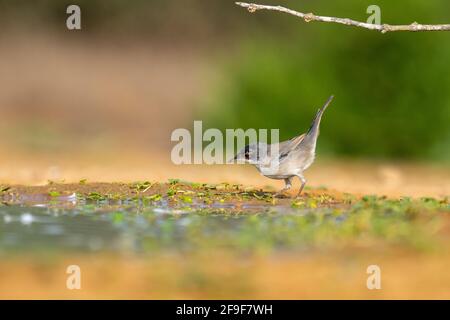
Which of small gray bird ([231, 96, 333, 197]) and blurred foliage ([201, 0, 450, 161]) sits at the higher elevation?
blurred foliage ([201, 0, 450, 161])

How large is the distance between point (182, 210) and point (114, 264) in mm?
2638

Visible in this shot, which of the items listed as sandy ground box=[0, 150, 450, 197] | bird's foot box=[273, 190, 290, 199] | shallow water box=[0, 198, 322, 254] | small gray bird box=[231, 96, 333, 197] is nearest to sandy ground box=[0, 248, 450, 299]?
shallow water box=[0, 198, 322, 254]

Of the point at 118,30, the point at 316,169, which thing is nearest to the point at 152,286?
the point at 316,169

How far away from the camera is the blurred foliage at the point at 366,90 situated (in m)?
15.1

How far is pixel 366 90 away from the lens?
15.4m

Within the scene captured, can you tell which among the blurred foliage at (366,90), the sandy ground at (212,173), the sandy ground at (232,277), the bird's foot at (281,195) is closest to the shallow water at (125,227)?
the sandy ground at (232,277)

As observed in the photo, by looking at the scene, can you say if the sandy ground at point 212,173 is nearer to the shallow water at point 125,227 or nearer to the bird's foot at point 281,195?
the bird's foot at point 281,195

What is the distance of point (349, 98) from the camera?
1533 cm

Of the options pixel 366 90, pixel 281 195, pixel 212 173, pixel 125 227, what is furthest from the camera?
pixel 366 90

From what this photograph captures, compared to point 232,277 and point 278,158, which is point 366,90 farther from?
point 232,277

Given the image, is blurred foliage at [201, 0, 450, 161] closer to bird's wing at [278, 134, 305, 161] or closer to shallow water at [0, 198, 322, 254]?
bird's wing at [278, 134, 305, 161]

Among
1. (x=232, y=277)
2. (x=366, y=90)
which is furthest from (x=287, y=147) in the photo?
(x=366, y=90)

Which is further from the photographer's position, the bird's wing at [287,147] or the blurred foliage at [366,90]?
the blurred foliage at [366,90]

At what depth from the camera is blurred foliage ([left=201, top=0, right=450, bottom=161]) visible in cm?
1513
